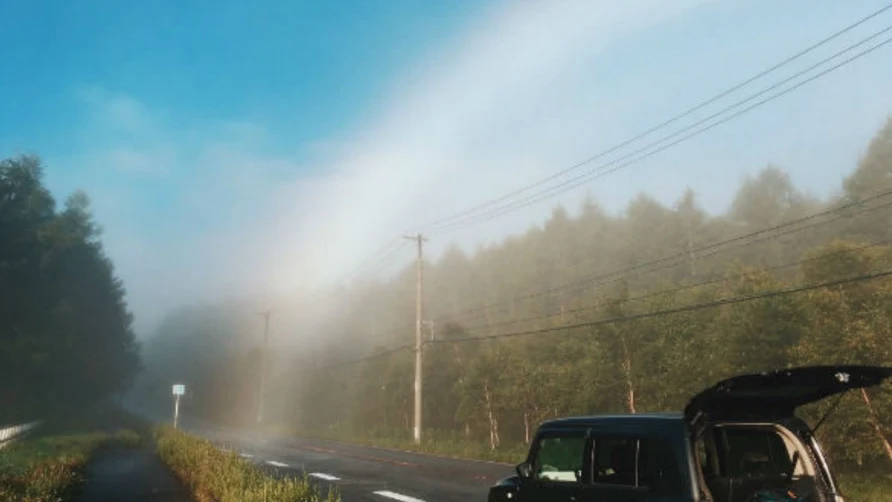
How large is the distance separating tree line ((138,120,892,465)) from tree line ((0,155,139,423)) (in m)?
26.0

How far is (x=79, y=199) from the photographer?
67875 mm

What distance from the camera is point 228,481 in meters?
12.1

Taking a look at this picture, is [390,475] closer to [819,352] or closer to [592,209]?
[819,352]

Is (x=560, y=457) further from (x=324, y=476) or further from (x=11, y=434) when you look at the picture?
(x=11, y=434)

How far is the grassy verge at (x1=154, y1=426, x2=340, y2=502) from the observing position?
1041 centimetres

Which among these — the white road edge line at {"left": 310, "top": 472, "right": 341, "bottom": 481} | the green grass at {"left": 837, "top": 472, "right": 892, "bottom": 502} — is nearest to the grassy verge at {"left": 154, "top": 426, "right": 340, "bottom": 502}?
the white road edge line at {"left": 310, "top": 472, "right": 341, "bottom": 481}

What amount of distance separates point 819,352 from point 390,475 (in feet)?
48.9

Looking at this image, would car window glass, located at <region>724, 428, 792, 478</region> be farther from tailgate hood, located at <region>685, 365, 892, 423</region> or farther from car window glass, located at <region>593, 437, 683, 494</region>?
car window glass, located at <region>593, 437, 683, 494</region>

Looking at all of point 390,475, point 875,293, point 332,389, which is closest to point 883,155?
point 875,293

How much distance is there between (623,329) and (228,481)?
24537mm

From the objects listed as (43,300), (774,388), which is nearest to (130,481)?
(774,388)

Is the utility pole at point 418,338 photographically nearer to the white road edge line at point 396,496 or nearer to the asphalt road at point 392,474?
the asphalt road at point 392,474

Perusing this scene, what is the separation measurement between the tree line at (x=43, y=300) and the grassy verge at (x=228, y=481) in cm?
4083

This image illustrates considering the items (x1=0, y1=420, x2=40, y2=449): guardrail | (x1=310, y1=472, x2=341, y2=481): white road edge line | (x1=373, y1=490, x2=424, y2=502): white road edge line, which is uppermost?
(x1=0, y1=420, x2=40, y2=449): guardrail
